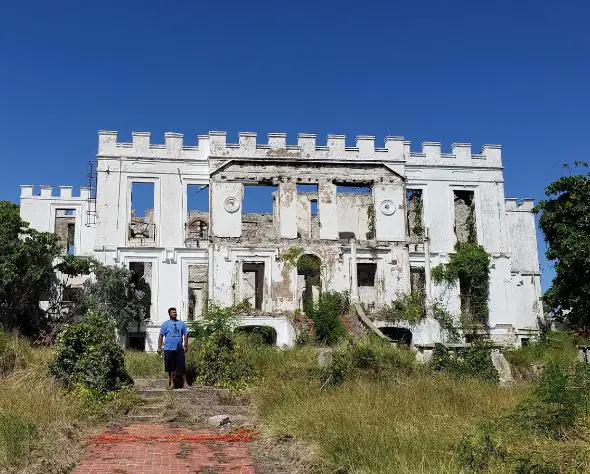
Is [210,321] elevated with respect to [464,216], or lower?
lower

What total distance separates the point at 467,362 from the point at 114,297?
15426 millimetres

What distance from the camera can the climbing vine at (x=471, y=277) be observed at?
91.6 ft

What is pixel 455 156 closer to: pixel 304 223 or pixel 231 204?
pixel 304 223

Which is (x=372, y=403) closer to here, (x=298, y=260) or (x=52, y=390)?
(x=52, y=390)

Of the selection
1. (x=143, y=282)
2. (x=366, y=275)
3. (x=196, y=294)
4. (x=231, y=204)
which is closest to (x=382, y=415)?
(x=231, y=204)

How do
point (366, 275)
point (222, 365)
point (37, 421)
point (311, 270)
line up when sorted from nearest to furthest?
point (37, 421), point (222, 365), point (311, 270), point (366, 275)

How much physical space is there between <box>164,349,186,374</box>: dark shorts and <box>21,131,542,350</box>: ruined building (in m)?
11.8

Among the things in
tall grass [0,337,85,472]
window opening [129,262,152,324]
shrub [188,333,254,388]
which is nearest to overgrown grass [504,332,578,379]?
shrub [188,333,254,388]

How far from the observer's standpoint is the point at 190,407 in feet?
37.1

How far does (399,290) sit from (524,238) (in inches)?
363

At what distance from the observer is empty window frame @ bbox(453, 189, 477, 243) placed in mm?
29062

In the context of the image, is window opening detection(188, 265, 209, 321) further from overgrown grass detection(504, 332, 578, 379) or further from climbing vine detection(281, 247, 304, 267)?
overgrown grass detection(504, 332, 578, 379)

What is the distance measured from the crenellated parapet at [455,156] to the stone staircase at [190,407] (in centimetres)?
1890

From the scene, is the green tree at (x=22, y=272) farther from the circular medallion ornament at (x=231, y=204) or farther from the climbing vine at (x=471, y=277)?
the climbing vine at (x=471, y=277)
